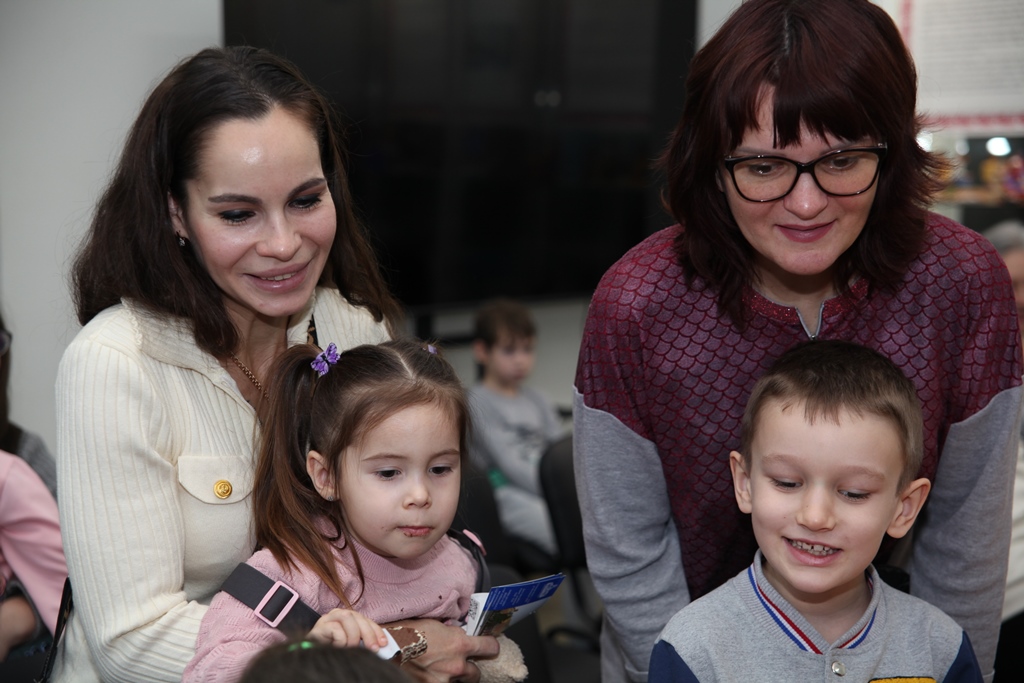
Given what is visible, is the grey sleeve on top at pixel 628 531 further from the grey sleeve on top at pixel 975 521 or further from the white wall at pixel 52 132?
the white wall at pixel 52 132

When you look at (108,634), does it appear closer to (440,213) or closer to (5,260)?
(5,260)

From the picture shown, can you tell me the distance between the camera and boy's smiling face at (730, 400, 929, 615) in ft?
4.70

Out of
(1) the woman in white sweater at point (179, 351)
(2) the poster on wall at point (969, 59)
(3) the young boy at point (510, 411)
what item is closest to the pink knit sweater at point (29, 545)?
(1) the woman in white sweater at point (179, 351)

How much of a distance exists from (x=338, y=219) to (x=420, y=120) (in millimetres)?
2306

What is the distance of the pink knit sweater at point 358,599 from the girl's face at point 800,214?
0.74 meters

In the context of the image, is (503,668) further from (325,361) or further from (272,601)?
(325,361)

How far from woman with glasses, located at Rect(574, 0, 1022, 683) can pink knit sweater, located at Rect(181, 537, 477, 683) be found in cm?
24

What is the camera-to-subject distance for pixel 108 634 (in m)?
1.52

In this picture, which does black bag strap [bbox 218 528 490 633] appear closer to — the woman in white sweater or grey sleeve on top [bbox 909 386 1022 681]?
the woman in white sweater

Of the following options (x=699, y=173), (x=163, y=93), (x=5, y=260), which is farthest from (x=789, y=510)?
(x=5, y=260)

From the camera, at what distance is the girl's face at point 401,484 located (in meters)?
1.54

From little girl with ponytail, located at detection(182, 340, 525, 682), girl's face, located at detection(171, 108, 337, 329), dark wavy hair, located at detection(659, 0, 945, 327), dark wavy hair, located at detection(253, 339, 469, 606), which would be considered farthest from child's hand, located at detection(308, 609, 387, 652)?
dark wavy hair, located at detection(659, 0, 945, 327)

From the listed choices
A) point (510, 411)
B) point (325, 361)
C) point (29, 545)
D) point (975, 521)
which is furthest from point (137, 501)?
point (510, 411)

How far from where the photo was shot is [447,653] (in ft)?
5.15
